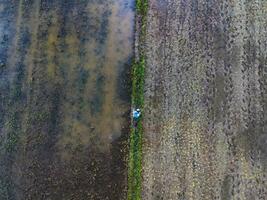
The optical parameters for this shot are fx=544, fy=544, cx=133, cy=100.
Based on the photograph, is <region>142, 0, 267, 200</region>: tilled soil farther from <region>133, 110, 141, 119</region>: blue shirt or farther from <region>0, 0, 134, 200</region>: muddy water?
<region>0, 0, 134, 200</region>: muddy water

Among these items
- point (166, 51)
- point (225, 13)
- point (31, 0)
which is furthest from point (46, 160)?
point (225, 13)

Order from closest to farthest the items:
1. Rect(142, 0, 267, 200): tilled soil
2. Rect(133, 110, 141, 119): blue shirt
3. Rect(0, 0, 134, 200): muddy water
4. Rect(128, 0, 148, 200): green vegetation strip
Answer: Rect(142, 0, 267, 200): tilled soil < Rect(128, 0, 148, 200): green vegetation strip < Rect(0, 0, 134, 200): muddy water < Rect(133, 110, 141, 119): blue shirt

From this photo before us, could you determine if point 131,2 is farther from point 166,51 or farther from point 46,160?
point 46,160

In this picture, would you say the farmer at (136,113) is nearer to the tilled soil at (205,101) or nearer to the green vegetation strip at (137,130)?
the green vegetation strip at (137,130)

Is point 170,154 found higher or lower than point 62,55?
lower

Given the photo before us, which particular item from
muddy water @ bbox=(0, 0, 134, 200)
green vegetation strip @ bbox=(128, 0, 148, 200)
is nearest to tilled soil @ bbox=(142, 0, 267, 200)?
green vegetation strip @ bbox=(128, 0, 148, 200)

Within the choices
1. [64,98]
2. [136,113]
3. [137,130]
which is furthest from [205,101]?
[64,98]
